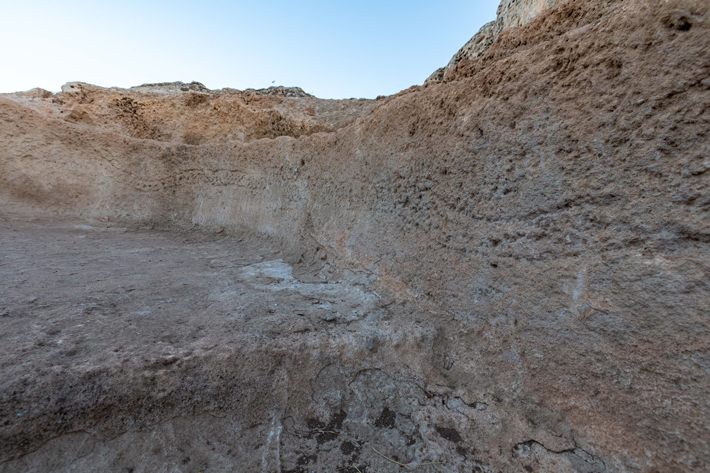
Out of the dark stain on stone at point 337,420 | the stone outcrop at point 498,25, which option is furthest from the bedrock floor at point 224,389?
the stone outcrop at point 498,25

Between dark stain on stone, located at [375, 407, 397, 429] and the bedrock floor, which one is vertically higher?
the bedrock floor

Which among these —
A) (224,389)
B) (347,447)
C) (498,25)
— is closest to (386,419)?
(347,447)

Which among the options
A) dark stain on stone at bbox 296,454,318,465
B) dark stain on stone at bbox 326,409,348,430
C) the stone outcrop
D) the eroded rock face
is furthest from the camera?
the stone outcrop

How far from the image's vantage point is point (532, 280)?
4.34 ft

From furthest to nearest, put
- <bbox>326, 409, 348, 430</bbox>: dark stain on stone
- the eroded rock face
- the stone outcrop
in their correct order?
the stone outcrop → <bbox>326, 409, 348, 430</bbox>: dark stain on stone → the eroded rock face

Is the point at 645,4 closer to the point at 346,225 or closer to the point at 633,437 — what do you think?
the point at 633,437

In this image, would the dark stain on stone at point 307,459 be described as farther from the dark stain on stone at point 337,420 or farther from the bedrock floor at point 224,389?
the dark stain on stone at point 337,420

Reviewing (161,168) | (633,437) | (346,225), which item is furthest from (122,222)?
(633,437)

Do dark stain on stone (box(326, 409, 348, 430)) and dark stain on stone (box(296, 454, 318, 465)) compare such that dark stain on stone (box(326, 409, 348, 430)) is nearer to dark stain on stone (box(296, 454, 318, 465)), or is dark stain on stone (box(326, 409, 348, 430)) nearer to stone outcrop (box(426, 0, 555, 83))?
dark stain on stone (box(296, 454, 318, 465))

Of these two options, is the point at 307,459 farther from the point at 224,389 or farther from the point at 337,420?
the point at 224,389

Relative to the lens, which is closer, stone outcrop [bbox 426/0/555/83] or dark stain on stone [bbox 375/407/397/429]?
dark stain on stone [bbox 375/407/397/429]

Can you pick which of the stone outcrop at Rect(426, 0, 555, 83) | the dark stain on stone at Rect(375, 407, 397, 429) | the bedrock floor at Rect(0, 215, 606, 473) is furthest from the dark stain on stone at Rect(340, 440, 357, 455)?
the stone outcrop at Rect(426, 0, 555, 83)

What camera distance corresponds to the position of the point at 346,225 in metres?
2.49

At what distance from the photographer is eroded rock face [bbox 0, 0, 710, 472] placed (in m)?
0.98
